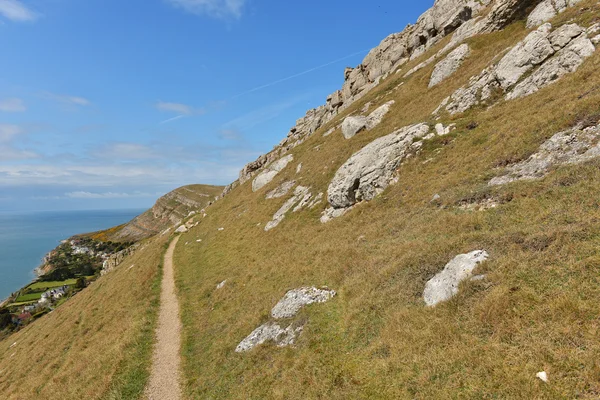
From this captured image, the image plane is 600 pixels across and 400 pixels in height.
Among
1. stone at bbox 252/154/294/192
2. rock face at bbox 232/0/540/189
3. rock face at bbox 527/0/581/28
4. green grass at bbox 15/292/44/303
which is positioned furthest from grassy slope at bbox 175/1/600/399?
green grass at bbox 15/292/44/303

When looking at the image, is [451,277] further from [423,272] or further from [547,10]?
[547,10]

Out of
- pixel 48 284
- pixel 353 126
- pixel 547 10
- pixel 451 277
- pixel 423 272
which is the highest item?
pixel 547 10

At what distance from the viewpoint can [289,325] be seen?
15500 millimetres

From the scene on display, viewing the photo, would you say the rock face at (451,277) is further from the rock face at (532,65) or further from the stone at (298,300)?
the rock face at (532,65)

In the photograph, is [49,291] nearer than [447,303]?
No

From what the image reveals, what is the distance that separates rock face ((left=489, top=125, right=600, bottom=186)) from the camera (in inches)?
622

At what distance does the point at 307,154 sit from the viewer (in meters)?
54.0

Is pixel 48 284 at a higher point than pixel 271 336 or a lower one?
higher

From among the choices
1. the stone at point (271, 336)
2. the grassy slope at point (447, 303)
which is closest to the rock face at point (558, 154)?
the grassy slope at point (447, 303)

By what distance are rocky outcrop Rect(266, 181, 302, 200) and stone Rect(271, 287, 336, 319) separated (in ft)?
91.2

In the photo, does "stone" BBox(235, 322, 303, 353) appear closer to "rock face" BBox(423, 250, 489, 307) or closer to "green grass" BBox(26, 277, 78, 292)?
"rock face" BBox(423, 250, 489, 307)

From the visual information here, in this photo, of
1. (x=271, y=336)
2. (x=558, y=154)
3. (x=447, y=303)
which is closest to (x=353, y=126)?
(x=558, y=154)

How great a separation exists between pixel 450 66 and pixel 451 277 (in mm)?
41703

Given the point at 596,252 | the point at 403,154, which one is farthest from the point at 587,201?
the point at 403,154
